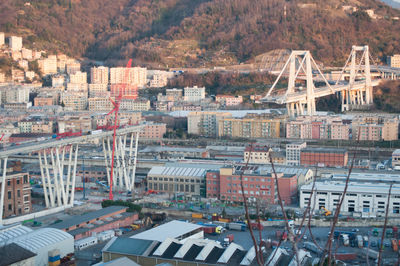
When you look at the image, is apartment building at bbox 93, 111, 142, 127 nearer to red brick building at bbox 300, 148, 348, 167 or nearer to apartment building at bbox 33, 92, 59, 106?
apartment building at bbox 33, 92, 59, 106

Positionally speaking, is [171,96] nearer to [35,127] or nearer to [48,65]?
[35,127]

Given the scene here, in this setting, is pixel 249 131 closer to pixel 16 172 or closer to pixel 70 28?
pixel 16 172

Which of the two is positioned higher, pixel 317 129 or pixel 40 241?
pixel 317 129

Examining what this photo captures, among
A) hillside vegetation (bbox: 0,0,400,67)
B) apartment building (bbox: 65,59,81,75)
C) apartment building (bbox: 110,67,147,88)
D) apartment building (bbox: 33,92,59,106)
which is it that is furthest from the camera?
apartment building (bbox: 65,59,81,75)

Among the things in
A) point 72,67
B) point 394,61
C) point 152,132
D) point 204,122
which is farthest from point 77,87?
point 394,61

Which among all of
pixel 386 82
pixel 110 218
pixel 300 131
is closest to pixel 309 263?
pixel 110 218

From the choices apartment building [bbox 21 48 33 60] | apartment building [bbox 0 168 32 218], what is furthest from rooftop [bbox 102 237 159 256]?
apartment building [bbox 21 48 33 60]
